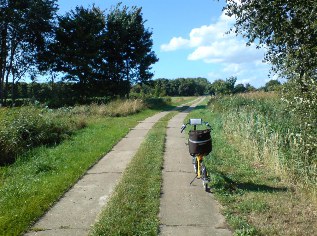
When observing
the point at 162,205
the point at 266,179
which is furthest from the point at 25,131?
the point at 266,179

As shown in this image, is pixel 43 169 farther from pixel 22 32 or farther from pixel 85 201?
pixel 22 32

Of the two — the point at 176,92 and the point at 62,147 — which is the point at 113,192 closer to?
the point at 62,147

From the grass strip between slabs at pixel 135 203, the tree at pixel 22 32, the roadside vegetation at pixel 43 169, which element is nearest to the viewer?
the grass strip between slabs at pixel 135 203

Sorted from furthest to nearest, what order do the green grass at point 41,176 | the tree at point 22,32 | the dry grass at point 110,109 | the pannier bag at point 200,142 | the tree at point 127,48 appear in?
the tree at point 127,48 < the tree at point 22,32 < the dry grass at point 110,109 < the pannier bag at point 200,142 < the green grass at point 41,176

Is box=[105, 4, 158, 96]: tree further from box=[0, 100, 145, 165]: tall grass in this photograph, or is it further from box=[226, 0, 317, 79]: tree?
box=[226, 0, 317, 79]: tree

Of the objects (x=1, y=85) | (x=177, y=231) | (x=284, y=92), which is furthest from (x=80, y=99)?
(x=177, y=231)

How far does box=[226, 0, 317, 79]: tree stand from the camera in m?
7.80

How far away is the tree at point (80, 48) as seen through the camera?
30984 millimetres

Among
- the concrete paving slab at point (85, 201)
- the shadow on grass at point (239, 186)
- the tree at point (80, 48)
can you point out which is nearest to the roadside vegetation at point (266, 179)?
the shadow on grass at point (239, 186)

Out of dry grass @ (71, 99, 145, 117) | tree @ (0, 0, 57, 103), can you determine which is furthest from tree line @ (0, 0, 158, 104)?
dry grass @ (71, 99, 145, 117)

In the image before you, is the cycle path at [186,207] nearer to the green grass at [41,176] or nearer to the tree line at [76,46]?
the green grass at [41,176]

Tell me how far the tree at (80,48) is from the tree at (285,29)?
71.6 ft

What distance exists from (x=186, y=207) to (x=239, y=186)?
1.62 meters

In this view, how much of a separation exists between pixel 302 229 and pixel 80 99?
2893 centimetres
